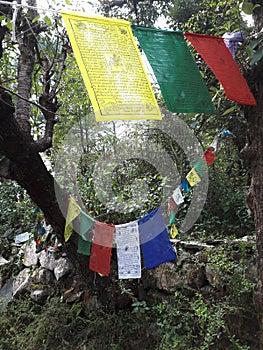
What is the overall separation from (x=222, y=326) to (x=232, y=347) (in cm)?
16

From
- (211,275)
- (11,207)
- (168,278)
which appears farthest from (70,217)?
(11,207)

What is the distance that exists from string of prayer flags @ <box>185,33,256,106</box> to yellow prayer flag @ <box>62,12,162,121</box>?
369 mm

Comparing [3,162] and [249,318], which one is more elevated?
[3,162]

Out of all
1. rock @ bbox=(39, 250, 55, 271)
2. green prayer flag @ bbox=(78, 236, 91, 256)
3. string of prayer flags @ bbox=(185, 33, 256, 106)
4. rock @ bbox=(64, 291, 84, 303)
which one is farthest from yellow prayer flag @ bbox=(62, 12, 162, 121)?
rock @ bbox=(39, 250, 55, 271)

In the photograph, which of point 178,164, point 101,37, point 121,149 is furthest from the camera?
point 121,149

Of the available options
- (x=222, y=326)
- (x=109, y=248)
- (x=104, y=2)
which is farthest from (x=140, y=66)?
(x=104, y=2)

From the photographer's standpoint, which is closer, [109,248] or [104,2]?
[109,248]

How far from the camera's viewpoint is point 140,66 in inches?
69.4

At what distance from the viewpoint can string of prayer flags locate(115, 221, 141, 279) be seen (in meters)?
2.55

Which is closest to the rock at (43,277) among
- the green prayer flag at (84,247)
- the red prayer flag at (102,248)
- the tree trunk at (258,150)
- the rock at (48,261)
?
the rock at (48,261)

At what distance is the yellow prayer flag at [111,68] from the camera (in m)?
1.58

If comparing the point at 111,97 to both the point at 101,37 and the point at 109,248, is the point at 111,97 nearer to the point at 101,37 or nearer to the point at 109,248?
the point at 101,37

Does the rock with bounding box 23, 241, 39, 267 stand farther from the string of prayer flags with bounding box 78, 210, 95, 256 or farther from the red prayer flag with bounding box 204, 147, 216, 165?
the red prayer flag with bounding box 204, 147, 216, 165

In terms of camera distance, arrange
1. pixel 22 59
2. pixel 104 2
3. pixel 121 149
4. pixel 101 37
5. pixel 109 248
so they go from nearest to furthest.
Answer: pixel 101 37 → pixel 109 248 → pixel 22 59 → pixel 121 149 → pixel 104 2
